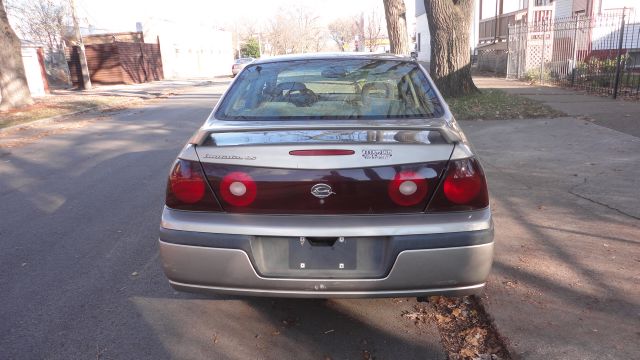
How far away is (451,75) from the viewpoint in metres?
12.7

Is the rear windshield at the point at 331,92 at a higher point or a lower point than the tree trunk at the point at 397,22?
lower

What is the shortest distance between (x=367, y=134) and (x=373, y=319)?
1277 millimetres

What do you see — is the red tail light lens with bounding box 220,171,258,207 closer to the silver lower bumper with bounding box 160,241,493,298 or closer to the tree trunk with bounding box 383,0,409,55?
the silver lower bumper with bounding box 160,241,493,298

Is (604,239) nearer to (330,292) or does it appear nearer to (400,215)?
(400,215)

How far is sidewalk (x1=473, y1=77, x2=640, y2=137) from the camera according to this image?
920 centimetres

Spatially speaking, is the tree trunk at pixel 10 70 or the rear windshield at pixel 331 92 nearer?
the rear windshield at pixel 331 92

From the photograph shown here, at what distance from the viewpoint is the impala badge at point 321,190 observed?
2639 mm

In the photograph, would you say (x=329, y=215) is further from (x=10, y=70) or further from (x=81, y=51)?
(x=81, y=51)

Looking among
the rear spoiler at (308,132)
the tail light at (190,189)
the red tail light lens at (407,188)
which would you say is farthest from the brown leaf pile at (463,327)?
the tail light at (190,189)

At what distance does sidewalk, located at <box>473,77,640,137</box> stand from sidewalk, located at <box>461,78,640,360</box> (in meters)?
1.05

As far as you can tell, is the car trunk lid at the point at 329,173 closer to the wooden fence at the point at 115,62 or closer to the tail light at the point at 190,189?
the tail light at the point at 190,189

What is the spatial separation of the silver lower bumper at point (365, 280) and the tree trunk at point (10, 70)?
1597cm

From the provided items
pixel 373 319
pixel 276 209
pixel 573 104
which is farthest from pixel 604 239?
pixel 573 104

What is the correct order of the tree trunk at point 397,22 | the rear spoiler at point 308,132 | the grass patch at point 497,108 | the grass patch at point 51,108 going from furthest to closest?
the tree trunk at point 397,22 → the grass patch at point 51,108 → the grass patch at point 497,108 → the rear spoiler at point 308,132
